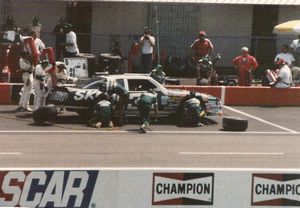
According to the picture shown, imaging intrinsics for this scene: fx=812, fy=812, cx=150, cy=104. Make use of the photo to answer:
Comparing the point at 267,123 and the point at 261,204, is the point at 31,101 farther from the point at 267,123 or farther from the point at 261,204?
the point at 261,204

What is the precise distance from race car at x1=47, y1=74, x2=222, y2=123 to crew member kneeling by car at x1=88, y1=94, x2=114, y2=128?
32cm

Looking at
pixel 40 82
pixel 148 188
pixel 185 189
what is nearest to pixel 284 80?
pixel 40 82

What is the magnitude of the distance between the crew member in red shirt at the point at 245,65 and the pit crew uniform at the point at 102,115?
7.31 metres

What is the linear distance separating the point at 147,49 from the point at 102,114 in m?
6.57

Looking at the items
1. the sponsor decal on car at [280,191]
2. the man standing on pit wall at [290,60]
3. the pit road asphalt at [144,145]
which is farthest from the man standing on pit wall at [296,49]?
the sponsor decal on car at [280,191]

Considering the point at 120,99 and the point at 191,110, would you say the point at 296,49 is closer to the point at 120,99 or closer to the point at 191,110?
the point at 191,110

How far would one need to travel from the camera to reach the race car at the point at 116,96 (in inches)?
824

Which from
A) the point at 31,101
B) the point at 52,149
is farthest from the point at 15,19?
the point at 52,149

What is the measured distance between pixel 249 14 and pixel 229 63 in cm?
216

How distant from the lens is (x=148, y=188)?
392 inches

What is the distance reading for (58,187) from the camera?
32.3 feet

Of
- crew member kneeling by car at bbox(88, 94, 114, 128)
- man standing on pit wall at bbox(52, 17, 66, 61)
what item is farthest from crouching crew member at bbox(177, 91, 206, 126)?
man standing on pit wall at bbox(52, 17, 66, 61)

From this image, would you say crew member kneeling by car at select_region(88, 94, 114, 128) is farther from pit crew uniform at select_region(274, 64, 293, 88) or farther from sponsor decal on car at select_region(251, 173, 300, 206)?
sponsor decal on car at select_region(251, 173, 300, 206)

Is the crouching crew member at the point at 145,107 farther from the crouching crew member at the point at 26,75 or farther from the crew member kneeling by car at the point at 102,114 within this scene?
the crouching crew member at the point at 26,75
